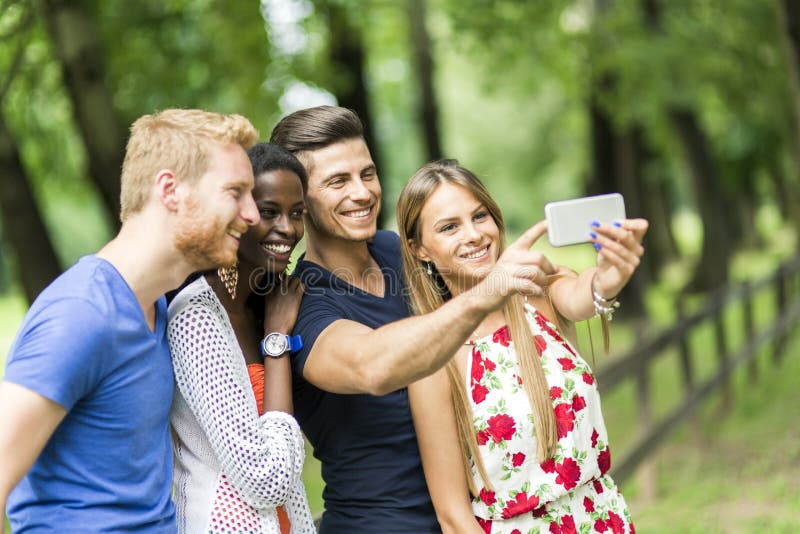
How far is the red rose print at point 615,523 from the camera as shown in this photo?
104 inches

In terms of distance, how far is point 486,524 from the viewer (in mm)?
2596

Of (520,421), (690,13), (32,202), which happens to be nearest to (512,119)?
(690,13)

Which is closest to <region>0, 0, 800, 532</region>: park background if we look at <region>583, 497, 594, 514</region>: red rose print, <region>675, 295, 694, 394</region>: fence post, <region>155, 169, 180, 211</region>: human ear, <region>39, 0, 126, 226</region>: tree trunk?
<region>39, 0, 126, 226</region>: tree trunk

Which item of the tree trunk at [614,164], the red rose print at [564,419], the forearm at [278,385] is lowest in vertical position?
the tree trunk at [614,164]

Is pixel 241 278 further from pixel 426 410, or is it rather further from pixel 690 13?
pixel 690 13

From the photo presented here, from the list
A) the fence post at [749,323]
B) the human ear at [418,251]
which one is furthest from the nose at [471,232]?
the fence post at [749,323]

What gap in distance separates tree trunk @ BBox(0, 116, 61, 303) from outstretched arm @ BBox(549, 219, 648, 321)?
5.46m

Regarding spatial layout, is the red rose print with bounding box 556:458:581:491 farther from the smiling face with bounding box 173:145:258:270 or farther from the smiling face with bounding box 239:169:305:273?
the smiling face with bounding box 173:145:258:270

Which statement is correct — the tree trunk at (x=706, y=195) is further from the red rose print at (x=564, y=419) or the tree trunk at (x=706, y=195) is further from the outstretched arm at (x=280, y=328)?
the outstretched arm at (x=280, y=328)

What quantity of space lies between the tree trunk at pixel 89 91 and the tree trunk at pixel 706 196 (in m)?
12.1

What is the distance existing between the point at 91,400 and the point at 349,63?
843 centimetres

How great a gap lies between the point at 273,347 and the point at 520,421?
2.35ft

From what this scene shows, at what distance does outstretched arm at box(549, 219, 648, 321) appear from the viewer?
230 centimetres

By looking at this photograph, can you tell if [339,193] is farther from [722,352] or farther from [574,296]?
[722,352]
